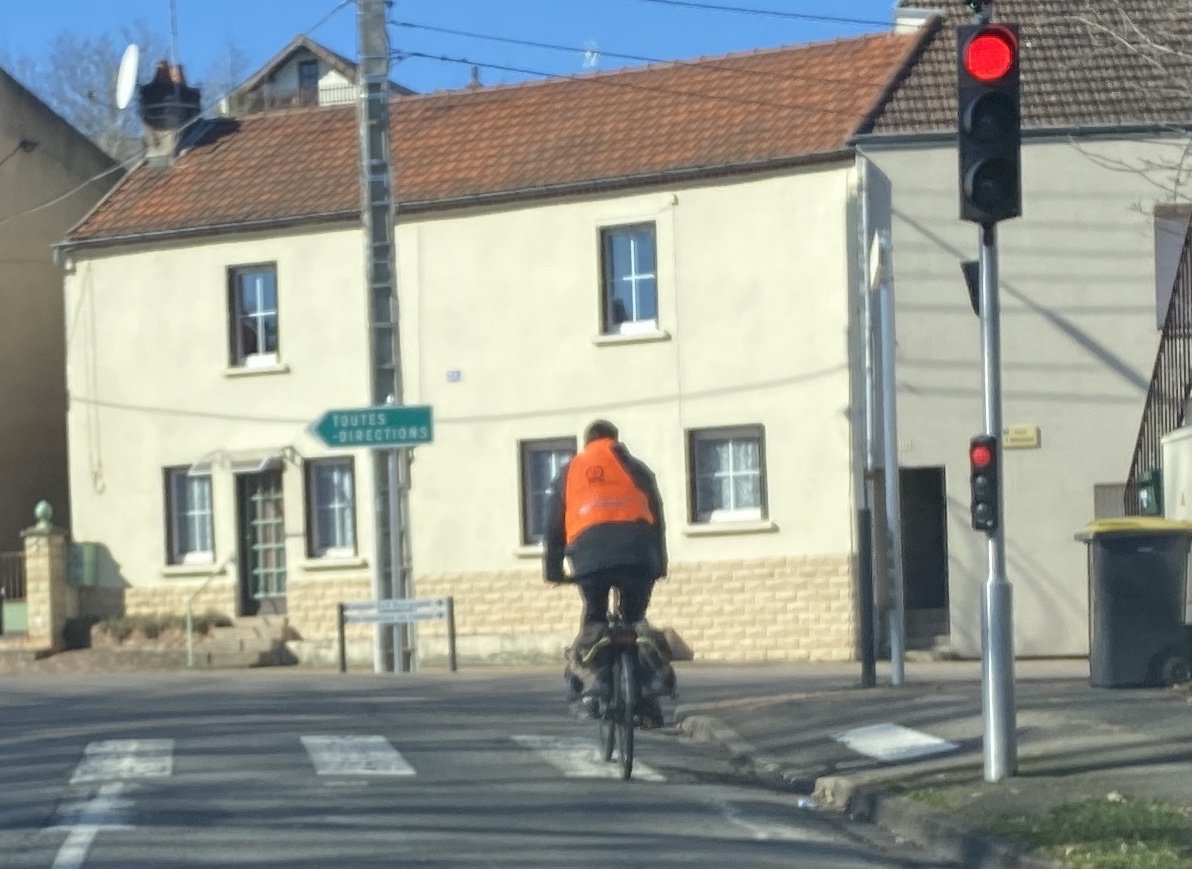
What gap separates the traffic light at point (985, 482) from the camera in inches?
386

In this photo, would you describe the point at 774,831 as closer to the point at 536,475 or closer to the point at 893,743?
the point at 893,743

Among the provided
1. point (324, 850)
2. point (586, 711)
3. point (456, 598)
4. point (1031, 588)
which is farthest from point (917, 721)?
point (456, 598)

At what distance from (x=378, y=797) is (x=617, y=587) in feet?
6.34

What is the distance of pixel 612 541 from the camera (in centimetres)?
1079

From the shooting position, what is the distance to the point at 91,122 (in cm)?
4953

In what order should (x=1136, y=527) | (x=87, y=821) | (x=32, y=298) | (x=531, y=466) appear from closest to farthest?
(x=87, y=821) < (x=1136, y=527) < (x=531, y=466) < (x=32, y=298)

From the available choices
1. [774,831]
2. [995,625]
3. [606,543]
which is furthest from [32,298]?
[774,831]

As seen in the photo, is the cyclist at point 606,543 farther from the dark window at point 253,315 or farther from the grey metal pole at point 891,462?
the dark window at point 253,315

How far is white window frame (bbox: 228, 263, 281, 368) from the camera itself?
2902cm

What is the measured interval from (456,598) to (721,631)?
3774 millimetres

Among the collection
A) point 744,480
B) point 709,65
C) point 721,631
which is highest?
point 709,65

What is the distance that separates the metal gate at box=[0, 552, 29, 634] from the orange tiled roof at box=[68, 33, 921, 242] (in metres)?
4.82

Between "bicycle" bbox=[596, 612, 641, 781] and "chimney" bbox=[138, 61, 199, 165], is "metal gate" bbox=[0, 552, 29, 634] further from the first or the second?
"bicycle" bbox=[596, 612, 641, 781]

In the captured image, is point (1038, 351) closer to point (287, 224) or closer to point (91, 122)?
point (287, 224)
